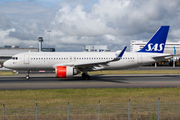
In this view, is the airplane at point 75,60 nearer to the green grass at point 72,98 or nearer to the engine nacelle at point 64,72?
the engine nacelle at point 64,72

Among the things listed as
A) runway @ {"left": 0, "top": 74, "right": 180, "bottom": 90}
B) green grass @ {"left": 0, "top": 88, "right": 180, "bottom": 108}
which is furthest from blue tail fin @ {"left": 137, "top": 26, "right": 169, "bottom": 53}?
green grass @ {"left": 0, "top": 88, "right": 180, "bottom": 108}

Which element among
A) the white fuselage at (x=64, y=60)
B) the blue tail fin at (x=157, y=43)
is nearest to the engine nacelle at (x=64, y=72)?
the white fuselage at (x=64, y=60)

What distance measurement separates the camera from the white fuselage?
2833cm

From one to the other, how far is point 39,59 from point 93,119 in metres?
21.7

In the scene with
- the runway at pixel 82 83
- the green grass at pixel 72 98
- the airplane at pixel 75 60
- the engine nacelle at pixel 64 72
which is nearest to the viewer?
the green grass at pixel 72 98

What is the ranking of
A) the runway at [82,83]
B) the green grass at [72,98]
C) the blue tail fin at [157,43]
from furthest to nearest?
1. the blue tail fin at [157,43]
2. the runway at [82,83]
3. the green grass at [72,98]

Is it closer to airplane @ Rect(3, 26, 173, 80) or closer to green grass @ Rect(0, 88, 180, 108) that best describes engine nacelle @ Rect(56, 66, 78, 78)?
airplane @ Rect(3, 26, 173, 80)

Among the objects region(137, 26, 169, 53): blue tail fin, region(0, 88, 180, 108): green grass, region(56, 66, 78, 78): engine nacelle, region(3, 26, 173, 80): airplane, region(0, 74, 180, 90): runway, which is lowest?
region(0, 88, 180, 108): green grass

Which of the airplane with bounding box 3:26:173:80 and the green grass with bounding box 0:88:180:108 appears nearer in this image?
the green grass with bounding box 0:88:180:108

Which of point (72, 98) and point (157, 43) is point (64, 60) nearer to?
point (72, 98)

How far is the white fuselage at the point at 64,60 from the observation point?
2833cm

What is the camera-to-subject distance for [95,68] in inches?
1099

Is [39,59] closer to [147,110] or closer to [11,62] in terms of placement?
[11,62]

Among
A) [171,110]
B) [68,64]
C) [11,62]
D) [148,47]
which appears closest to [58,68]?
[68,64]
